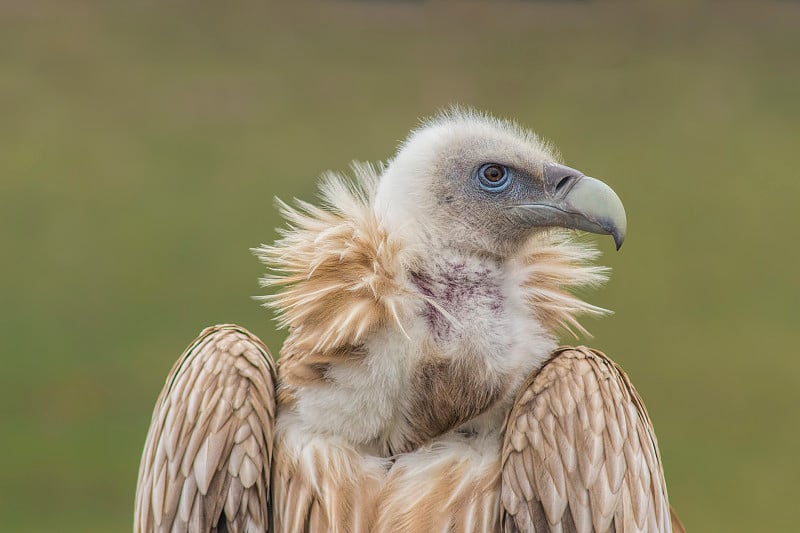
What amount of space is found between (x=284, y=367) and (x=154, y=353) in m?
7.58

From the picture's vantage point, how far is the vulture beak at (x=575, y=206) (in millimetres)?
2500

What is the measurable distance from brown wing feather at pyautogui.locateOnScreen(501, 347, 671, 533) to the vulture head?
0.32 m

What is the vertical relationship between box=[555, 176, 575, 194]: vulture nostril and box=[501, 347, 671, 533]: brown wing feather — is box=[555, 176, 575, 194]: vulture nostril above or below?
above

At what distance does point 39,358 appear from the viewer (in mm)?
10133

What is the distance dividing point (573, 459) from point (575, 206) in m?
0.57

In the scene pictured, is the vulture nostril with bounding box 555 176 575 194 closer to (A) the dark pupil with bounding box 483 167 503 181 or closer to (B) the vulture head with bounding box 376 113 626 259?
(B) the vulture head with bounding box 376 113 626 259

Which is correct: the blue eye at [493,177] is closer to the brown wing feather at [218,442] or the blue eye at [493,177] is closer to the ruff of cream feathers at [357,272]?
the ruff of cream feathers at [357,272]

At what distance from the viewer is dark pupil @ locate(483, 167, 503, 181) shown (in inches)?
105

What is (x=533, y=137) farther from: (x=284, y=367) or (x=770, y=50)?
(x=770, y=50)

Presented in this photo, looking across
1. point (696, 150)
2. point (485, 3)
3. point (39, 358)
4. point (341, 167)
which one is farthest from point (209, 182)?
point (696, 150)

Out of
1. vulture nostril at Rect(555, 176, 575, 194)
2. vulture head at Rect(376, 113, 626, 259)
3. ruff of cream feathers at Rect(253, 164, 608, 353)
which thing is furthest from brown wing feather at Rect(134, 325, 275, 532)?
vulture nostril at Rect(555, 176, 575, 194)

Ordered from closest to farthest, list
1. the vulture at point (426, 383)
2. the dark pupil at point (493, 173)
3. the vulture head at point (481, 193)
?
the vulture at point (426, 383)
the vulture head at point (481, 193)
the dark pupil at point (493, 173)

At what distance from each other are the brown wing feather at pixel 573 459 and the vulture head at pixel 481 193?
32cm

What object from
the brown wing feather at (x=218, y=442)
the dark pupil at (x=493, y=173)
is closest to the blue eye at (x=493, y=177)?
the dark pupil at (x=493, y=173)
